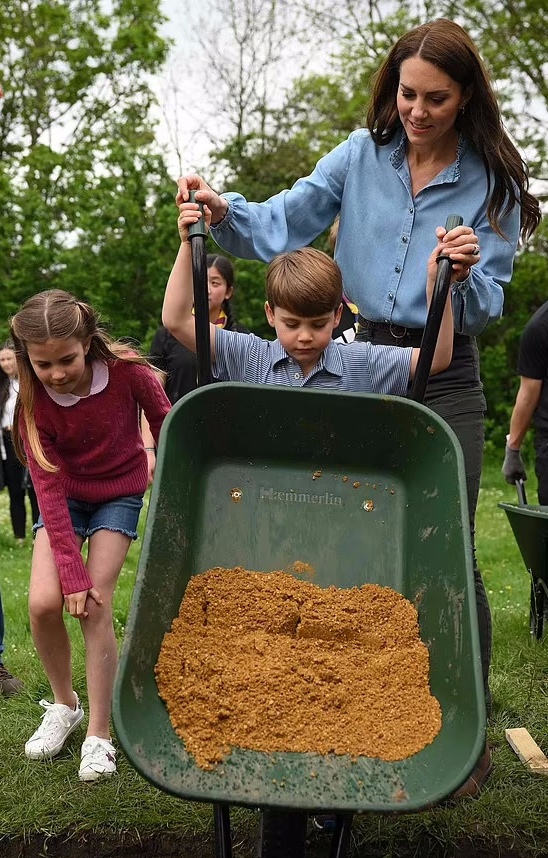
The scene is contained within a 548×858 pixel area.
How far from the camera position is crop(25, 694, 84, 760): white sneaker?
109 inches

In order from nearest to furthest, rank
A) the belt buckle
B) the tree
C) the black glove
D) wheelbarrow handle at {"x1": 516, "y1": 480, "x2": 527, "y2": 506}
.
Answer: the belt buckle
wheelbarrow handle at {"x1": 516, "y1": 480, "x2": 527, "y2": 506}
the black glove
the tree

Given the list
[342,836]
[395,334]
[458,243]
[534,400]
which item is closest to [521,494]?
[534,400]

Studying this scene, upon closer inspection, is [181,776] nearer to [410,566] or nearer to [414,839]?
[410,566]

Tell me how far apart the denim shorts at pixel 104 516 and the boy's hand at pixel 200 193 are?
91cm

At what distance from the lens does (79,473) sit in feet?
8.99

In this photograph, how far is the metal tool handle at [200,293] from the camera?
2.17 meters

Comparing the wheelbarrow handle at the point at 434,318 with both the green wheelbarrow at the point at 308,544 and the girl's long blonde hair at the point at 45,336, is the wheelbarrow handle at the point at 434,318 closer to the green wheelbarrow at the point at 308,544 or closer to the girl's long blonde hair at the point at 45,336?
the green wheelbarrow at the point at 308,544

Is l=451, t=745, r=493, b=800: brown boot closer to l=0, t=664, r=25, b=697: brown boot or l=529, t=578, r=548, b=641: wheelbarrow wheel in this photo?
l=529, t=578, r=548, b=641: wheelbarrow wheel

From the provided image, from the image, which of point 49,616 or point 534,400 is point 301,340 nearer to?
point 49,616

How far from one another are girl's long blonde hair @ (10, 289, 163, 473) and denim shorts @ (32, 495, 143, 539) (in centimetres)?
21

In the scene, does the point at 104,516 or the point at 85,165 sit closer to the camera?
the point at 104,516

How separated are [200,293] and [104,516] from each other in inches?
34.5

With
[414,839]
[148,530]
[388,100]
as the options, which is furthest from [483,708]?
[388,100]

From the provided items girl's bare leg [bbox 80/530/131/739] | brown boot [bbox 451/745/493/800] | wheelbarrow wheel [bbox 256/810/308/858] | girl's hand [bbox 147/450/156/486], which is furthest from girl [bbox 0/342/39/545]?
wheelbarrow wheel [bbox 256/810/308/858]
